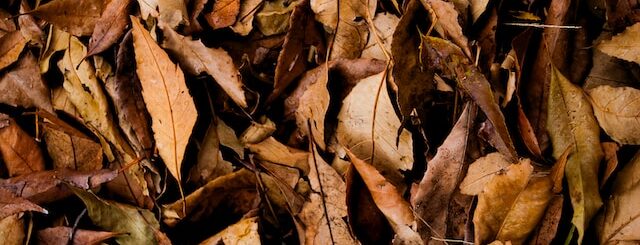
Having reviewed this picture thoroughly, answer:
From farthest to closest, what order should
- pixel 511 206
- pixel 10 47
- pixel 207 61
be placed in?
pixel 10 47, pixel 207 61, pixel 511 206

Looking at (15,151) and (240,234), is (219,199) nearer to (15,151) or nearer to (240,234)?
(240,234)

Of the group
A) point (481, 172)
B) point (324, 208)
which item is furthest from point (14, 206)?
point (481, 172)

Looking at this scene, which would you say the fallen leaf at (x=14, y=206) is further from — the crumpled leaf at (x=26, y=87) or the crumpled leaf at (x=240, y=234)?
the crumpled leaf at (x=240, y=234)

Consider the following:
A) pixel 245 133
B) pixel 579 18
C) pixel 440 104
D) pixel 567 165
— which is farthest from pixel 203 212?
A: pixel 579 18

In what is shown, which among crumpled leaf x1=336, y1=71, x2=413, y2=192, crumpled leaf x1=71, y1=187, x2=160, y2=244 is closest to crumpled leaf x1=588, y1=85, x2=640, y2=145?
crumpled leaf x1=336, y1=71, x2=413, y2=192

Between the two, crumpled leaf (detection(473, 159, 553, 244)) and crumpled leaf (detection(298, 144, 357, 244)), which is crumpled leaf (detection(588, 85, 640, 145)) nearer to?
crumpled leaf (detection(473, 159, 553, 244))

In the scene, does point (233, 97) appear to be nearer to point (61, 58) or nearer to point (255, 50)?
point (255, 50)
